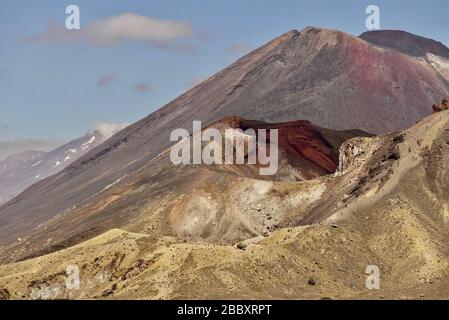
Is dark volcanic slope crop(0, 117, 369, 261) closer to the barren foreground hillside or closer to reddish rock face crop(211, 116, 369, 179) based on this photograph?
reddish rock face crop(211, 116, 369, 179)

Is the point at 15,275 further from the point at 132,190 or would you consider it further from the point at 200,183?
the point at 132,190

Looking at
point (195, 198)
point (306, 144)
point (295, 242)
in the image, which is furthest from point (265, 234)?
point (306, 144)

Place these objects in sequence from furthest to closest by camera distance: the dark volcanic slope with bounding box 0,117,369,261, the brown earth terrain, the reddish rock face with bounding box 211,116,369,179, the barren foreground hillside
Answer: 1. the reddish rock face with bounding box 211,116,369,179
2. the dark volcanic slope with bounding box 0,117,369,261
3. the brown earth terrain
4. the barren foreground hillside

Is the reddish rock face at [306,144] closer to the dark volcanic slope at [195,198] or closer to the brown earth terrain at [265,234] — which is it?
the dark volcanic slope at [195,198]

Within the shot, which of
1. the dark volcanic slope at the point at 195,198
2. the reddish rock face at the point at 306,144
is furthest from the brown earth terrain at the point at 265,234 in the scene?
the reddish rock face at the point at 306,144

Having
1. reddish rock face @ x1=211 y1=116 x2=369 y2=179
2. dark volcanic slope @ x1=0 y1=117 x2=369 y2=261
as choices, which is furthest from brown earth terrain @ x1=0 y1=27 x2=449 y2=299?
reddish rock face @ x1=211 y1=116 x2=369 y2=179

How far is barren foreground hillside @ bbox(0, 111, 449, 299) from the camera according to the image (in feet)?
236

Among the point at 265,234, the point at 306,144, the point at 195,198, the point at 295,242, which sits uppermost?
the point at 306,144

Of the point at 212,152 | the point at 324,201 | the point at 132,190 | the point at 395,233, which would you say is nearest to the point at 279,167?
the point at 212,152

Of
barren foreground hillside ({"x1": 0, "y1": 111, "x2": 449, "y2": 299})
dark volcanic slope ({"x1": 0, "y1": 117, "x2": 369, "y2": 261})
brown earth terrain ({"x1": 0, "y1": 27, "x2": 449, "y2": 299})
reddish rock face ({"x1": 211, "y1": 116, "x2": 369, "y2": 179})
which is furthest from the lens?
reddish rock face ({"x1": 211, "y1": 116, "x2": 369, "y2": 179})

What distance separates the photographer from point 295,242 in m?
78.7

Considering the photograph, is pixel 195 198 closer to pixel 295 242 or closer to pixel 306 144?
pixel 295 242

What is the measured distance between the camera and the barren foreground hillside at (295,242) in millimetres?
72000

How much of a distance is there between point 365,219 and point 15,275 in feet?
109
